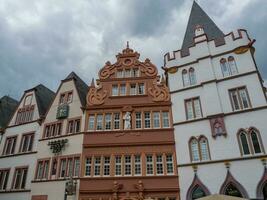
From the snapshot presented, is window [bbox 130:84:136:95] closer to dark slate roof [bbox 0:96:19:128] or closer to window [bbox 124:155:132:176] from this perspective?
window [bbox 124:155:132:176]

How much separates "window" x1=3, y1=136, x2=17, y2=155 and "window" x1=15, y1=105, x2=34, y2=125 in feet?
6.13

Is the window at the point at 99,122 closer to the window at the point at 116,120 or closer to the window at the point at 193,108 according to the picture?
the window at the point at 116,120

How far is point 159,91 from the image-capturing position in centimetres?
2384

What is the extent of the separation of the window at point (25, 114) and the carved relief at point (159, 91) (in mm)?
13903

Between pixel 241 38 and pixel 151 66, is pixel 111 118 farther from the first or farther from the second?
pixel 241 38

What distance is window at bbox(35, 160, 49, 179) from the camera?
2267 cm

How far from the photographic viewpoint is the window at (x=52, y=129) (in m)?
24.3

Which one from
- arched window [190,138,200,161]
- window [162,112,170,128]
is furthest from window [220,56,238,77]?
arched window [190,138,200,161]

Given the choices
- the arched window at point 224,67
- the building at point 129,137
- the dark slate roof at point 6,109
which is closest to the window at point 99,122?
the building at point 129,137

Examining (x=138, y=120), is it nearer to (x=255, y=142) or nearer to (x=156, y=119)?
(x=156, y=119)

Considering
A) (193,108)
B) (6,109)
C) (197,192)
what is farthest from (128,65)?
(6,109)

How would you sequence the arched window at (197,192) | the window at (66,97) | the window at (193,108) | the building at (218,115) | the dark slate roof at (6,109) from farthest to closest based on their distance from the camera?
the dark slate roof at (6,109) → the window at (66,97) → the window at (193,108) → the arched window at (197,192) → the building at (218,115)

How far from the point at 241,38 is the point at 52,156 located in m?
21.2

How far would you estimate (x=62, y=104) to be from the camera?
1008 inches
